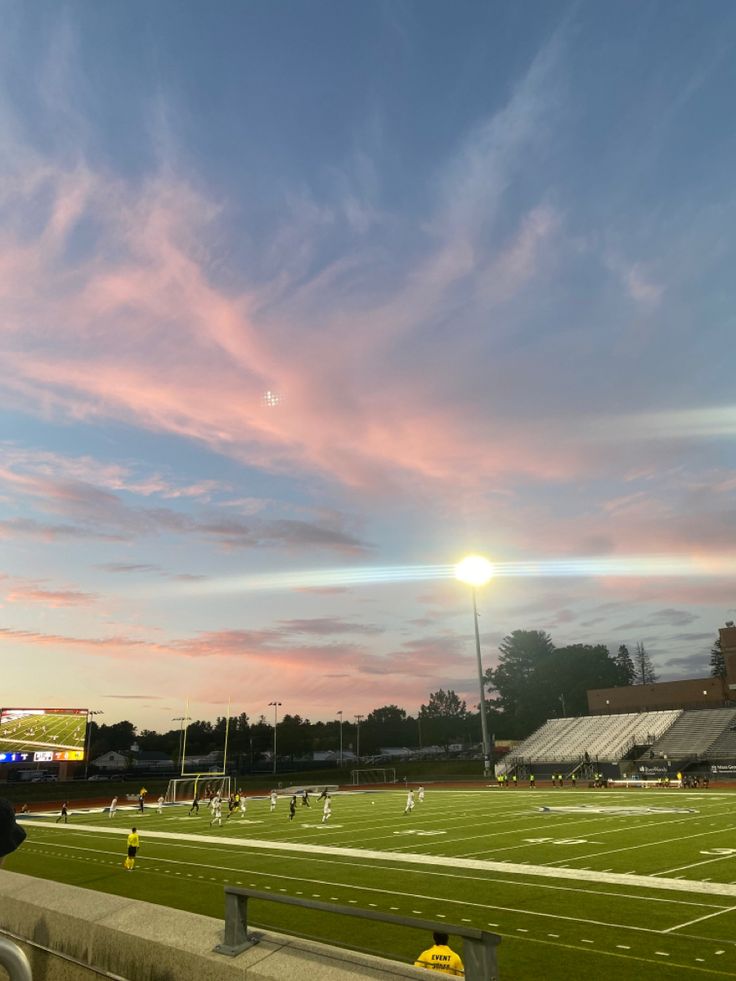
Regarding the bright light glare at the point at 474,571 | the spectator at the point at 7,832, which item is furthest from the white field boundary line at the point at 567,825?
the bright light glare at the point at 474,571

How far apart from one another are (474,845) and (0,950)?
22.0 m

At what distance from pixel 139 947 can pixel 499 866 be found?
1445 cm

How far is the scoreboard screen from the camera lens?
58.6 meters

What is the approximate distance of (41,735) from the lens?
6050cm

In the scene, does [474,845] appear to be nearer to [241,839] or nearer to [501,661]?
[241,839]

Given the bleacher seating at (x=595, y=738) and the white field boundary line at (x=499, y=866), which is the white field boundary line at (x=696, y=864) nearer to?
the white field boundary line at (x=499, y=866)

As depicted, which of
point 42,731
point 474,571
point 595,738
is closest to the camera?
point 42,731

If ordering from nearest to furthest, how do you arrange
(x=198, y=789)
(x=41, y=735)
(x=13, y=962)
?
(x=13, y=962), (x=198, y=789), (x=41, y=735)

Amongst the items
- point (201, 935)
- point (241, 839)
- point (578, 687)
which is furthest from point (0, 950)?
point (578, 687)

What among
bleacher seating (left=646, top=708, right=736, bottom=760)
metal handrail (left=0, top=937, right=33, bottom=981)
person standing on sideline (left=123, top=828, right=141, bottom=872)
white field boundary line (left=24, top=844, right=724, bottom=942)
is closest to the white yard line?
white field boundary line (left=24, top=844, right=724, bottom=942)

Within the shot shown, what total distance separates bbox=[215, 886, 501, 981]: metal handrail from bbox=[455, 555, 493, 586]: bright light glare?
194 feet

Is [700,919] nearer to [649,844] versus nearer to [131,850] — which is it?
[649,844]

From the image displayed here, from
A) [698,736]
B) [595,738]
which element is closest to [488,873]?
[698,736]

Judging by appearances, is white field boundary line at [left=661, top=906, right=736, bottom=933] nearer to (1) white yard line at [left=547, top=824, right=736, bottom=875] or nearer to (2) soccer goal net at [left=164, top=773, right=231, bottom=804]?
(1) white yard line at [left=547, top=824, right=736, bottom=875]
